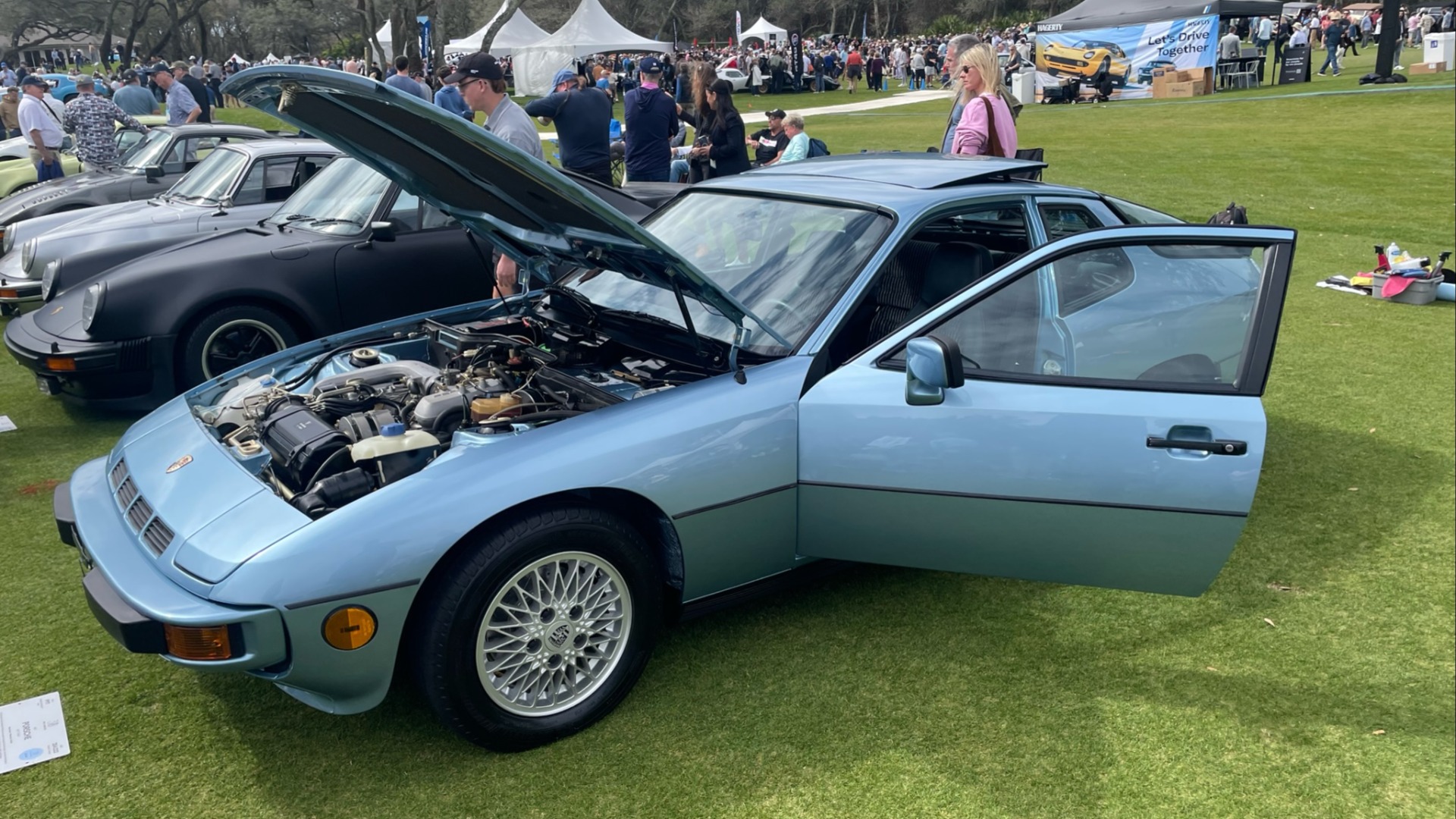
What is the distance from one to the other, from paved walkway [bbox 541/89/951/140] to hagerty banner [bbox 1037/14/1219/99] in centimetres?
341

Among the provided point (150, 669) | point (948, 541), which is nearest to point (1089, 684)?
point (948, 541)

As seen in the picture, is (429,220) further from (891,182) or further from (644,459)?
(644,459)

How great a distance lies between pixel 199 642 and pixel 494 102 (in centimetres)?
438

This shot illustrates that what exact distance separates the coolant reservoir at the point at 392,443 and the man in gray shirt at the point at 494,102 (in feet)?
9.49

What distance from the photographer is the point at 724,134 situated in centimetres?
967

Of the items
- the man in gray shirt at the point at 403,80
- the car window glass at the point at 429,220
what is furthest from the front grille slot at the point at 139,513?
the man in gray shirt at the point at 403,80

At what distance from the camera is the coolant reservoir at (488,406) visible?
329cm

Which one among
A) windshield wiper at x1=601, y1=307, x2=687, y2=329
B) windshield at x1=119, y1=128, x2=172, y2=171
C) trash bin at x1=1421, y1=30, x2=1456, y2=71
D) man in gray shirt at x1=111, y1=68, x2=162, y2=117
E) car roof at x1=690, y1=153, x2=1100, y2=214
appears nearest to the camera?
windshield wiper at x1=601, y1=307, x2=687, y2=329

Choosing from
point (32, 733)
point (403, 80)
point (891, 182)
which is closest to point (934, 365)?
point (891, 182)

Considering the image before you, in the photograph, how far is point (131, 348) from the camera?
564 centimetres

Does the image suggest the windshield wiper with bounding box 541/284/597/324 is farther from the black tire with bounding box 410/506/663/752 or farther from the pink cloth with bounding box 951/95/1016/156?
the pink cloth with bounding box 951/95/1016/156

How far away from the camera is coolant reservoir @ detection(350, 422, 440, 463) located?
118 inches

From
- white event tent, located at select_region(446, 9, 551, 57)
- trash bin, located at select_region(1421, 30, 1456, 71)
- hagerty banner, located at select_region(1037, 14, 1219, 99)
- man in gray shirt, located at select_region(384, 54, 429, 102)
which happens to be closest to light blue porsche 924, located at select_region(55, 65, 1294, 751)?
man in gray shirt, located at select_region(384, 54, 429, 102)

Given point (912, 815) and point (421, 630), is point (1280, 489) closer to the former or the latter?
point (912, 815)
